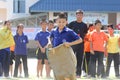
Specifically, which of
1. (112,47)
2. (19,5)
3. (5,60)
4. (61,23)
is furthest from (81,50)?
(19,5)

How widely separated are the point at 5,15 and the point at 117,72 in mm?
30544

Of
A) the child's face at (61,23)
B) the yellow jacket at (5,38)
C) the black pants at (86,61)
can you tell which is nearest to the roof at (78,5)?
the black pants at (86,61)

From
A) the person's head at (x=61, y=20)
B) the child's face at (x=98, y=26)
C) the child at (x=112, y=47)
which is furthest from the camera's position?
the child at (x=112, y=47)

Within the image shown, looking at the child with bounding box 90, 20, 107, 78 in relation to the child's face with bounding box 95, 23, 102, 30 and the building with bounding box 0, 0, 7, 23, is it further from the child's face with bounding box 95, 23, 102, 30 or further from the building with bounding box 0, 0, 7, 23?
the building with bounding box 0, 0, 7, 23

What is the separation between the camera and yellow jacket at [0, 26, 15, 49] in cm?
1345

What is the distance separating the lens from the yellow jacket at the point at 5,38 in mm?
13445

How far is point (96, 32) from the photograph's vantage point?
45.2ft

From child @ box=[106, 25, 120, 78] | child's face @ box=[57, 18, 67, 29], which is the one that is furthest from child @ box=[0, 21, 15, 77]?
child's face @ box=[57, 18, 67, 29]

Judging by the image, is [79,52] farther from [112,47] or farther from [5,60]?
[5,60]

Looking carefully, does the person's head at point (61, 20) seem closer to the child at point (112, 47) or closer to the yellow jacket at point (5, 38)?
the yellow jacket at point (5, 38)

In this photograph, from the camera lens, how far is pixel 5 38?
13539 millimetres

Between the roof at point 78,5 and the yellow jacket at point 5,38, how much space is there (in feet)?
76.9

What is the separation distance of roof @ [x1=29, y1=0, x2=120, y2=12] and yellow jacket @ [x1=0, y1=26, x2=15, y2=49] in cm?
2343

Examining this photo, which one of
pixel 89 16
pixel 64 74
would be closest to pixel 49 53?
pixel 64 74
